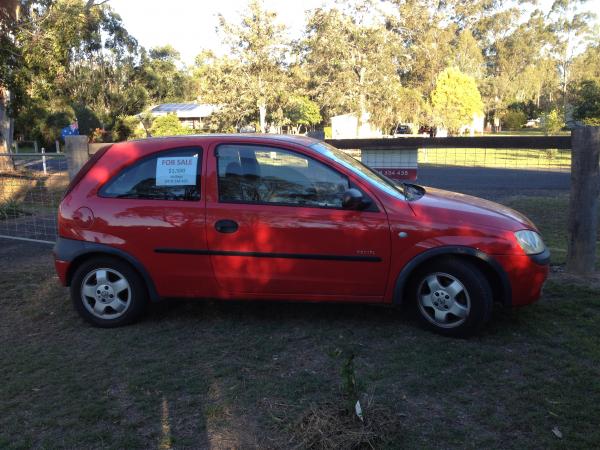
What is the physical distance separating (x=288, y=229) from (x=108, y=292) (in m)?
1.68

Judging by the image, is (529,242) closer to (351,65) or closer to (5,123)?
(5,123)

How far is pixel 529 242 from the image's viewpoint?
14.3 feet

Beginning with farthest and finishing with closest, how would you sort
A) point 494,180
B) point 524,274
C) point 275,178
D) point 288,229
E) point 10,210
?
point 494,180 < point 10,210 < point 275,178 < point 288,229 < point 524,274

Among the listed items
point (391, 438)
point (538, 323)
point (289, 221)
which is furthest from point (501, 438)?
point (289, 221)

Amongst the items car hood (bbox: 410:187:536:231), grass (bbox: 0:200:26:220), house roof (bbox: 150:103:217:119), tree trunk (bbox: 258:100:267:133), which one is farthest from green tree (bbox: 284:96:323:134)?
car hood (bbox: 410:187:536:231)

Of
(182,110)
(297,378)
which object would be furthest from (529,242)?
(182,110)

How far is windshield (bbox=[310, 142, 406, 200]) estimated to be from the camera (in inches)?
180

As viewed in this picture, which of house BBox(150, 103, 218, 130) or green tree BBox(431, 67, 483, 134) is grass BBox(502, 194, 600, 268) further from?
house BBox(150, 103, 218, 130)

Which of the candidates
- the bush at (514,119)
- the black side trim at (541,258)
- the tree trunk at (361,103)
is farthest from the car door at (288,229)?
the bush at (514,119)

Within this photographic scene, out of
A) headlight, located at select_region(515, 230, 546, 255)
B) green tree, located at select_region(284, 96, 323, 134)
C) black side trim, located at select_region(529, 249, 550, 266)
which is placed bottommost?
black side trim, located at select_region(529, 249, 550, 266)

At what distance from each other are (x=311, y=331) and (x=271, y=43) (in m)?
33.7

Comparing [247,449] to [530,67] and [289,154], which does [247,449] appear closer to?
[289,154]

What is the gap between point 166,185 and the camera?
4.71 meters

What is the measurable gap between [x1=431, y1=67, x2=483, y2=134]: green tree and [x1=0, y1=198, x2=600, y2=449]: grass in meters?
38.3
